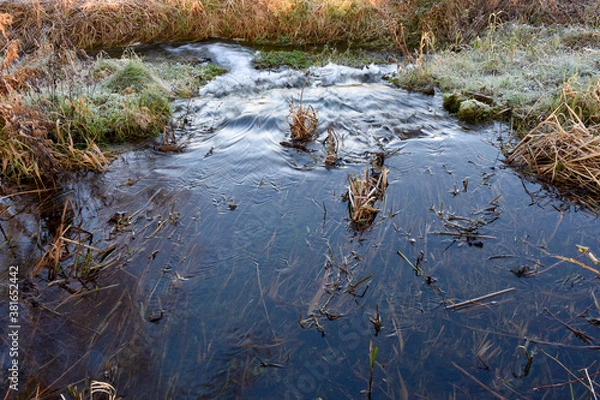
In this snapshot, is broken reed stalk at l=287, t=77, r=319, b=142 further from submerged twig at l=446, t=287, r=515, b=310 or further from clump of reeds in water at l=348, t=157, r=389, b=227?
submerged twig at l=446, t=287, r=515, b=310

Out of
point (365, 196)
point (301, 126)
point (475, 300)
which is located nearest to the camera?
point (475, 300)

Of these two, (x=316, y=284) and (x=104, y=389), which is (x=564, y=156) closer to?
(x=316, y=284)

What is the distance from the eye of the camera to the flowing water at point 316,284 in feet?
9.29

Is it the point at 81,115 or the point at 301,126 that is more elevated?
the point at 81,115

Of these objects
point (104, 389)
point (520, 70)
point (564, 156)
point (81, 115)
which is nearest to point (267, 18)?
point (520, 70)

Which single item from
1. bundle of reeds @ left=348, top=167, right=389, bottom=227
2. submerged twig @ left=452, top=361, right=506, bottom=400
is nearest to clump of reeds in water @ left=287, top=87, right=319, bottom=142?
bundle of reeds @ left=348, top=167, right=389, bottom=227

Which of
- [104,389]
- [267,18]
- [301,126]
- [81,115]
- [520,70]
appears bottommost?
[104,389]

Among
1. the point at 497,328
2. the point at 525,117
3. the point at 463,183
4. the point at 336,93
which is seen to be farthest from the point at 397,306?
the point at 336,93

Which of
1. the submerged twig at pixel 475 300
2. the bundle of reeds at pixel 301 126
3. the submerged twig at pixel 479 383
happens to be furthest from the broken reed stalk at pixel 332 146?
the submerged twig at pixel 479 383

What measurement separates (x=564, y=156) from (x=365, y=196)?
8.67 ft

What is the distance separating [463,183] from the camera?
496 centimetres

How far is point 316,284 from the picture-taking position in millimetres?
3561

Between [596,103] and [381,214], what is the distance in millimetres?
3813

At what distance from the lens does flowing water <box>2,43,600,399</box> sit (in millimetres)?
2830
